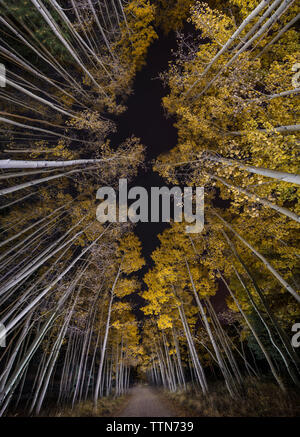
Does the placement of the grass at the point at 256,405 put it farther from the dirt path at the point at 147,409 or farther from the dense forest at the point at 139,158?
the dirt path at the point at 147,409

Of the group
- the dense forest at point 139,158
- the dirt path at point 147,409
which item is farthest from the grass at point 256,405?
the dirt path at point 147,409

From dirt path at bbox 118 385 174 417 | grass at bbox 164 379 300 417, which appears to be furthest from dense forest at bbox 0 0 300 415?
dirt path at bbox 118 385 174 417

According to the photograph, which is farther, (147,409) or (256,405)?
(147,409)

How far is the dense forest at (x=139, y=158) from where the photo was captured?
16.8 feet

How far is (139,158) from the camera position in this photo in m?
9.04

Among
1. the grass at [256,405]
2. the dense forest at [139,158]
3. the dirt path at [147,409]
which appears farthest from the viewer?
the dirt path at [147,409]

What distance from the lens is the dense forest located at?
5133 mm

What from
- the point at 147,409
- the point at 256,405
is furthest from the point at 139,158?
the point at 147,409

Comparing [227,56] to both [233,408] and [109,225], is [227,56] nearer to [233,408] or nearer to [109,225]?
[109,225]

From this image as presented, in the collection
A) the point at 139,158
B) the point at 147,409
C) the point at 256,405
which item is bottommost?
the point at 256,405

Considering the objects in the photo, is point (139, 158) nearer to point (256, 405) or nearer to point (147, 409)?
point (256, 405)

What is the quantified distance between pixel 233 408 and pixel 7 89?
504 inches
